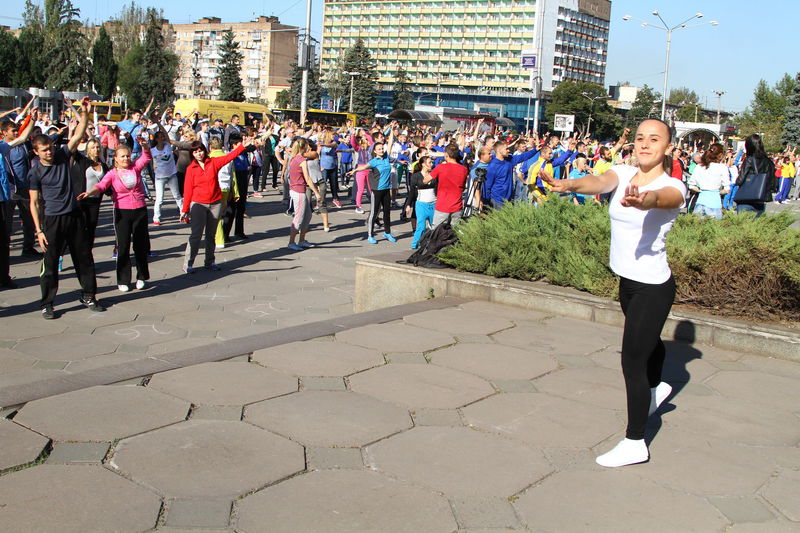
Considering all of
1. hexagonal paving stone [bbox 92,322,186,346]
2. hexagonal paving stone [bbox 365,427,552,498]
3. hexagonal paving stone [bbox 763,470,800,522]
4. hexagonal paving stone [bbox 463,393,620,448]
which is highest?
hexagonal paving stone [bbox 463,393,620,448]

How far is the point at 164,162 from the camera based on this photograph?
48.2 feet

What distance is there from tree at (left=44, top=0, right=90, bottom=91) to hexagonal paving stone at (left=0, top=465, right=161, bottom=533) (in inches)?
3629

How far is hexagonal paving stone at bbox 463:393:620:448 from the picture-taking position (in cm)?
418

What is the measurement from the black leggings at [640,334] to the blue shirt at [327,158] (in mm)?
15243

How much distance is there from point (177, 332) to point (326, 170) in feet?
40.2

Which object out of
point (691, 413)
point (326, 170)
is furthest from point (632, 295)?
point (326, 170)

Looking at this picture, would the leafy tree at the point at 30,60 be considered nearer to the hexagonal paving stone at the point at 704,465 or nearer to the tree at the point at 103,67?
the tree at the point at 103,67

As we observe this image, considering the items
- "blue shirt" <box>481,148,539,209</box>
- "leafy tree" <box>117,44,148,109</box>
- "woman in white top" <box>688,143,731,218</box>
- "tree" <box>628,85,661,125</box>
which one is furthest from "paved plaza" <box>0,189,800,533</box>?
"tree" <box>628,85,661,125</box>

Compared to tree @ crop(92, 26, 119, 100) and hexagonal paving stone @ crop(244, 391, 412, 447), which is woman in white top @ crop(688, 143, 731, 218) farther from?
tree @ crop(92, 26, 119, 100)

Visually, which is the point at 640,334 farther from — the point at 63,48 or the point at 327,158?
the point at 63,48

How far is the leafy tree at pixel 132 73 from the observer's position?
10038cm

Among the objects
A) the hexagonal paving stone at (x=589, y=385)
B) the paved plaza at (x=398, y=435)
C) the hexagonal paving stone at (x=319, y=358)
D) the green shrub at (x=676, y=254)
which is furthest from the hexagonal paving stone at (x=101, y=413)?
the green shrub at (x=676, y=254)

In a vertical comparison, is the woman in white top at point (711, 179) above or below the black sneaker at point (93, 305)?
above

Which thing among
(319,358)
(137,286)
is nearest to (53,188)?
(137,286)
